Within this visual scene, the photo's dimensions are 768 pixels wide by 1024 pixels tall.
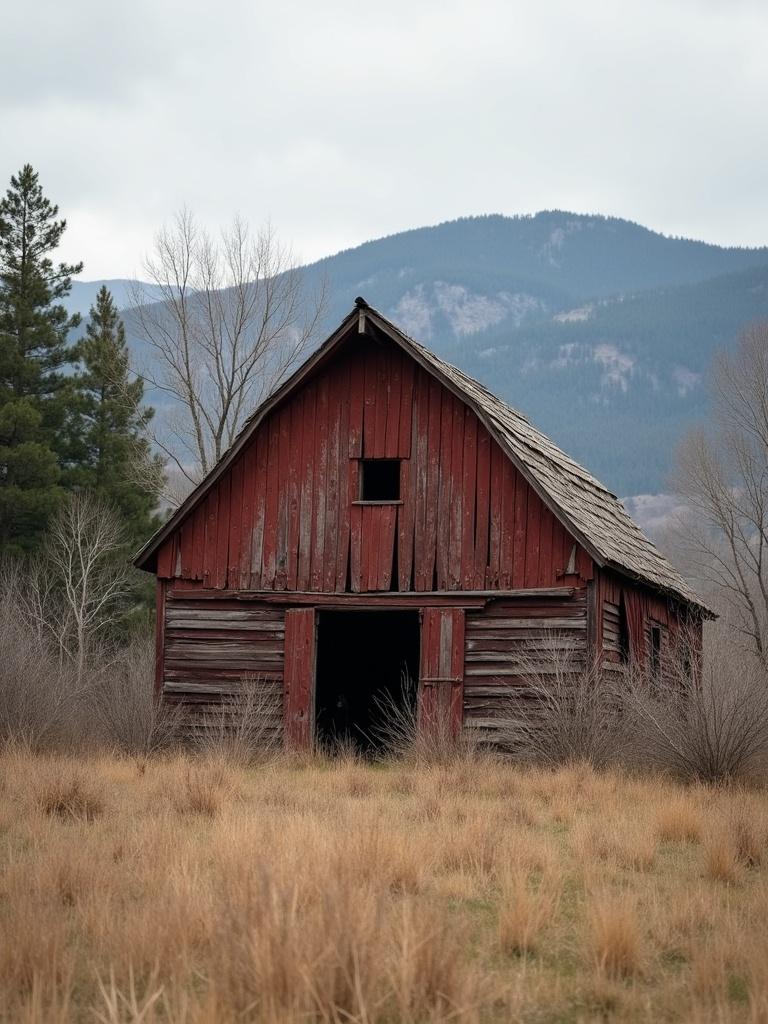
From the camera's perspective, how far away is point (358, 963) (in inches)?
207

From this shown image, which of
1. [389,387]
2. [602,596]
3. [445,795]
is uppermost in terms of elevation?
[389,387]

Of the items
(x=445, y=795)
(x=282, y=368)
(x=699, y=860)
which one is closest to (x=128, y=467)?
(x=282, y=368)

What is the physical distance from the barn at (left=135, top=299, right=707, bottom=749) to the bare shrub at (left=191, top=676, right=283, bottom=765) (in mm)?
86

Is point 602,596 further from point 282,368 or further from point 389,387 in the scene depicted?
point 282,368

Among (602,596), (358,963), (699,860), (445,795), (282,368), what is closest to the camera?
(358,963)

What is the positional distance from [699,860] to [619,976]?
11.7ft

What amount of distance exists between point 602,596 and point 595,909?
10.2 meters

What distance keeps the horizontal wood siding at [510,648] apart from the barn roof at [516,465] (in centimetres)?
103

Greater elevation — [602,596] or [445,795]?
[602,596]

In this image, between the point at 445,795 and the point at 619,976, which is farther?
the point at 445,795

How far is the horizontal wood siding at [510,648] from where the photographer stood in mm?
16984

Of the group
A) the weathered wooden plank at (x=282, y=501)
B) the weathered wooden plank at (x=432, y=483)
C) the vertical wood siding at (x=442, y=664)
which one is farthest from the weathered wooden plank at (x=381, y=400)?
the vertical wood siding at (x=442, y=664)

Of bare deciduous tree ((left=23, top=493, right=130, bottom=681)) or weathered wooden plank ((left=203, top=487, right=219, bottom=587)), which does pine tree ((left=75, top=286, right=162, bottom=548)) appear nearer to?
bare deciduous tree ((left=23, top=493, right=130, bottom=681))

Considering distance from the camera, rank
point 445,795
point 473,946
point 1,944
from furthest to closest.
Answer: point 445,795, point 473,946, point 1,944
